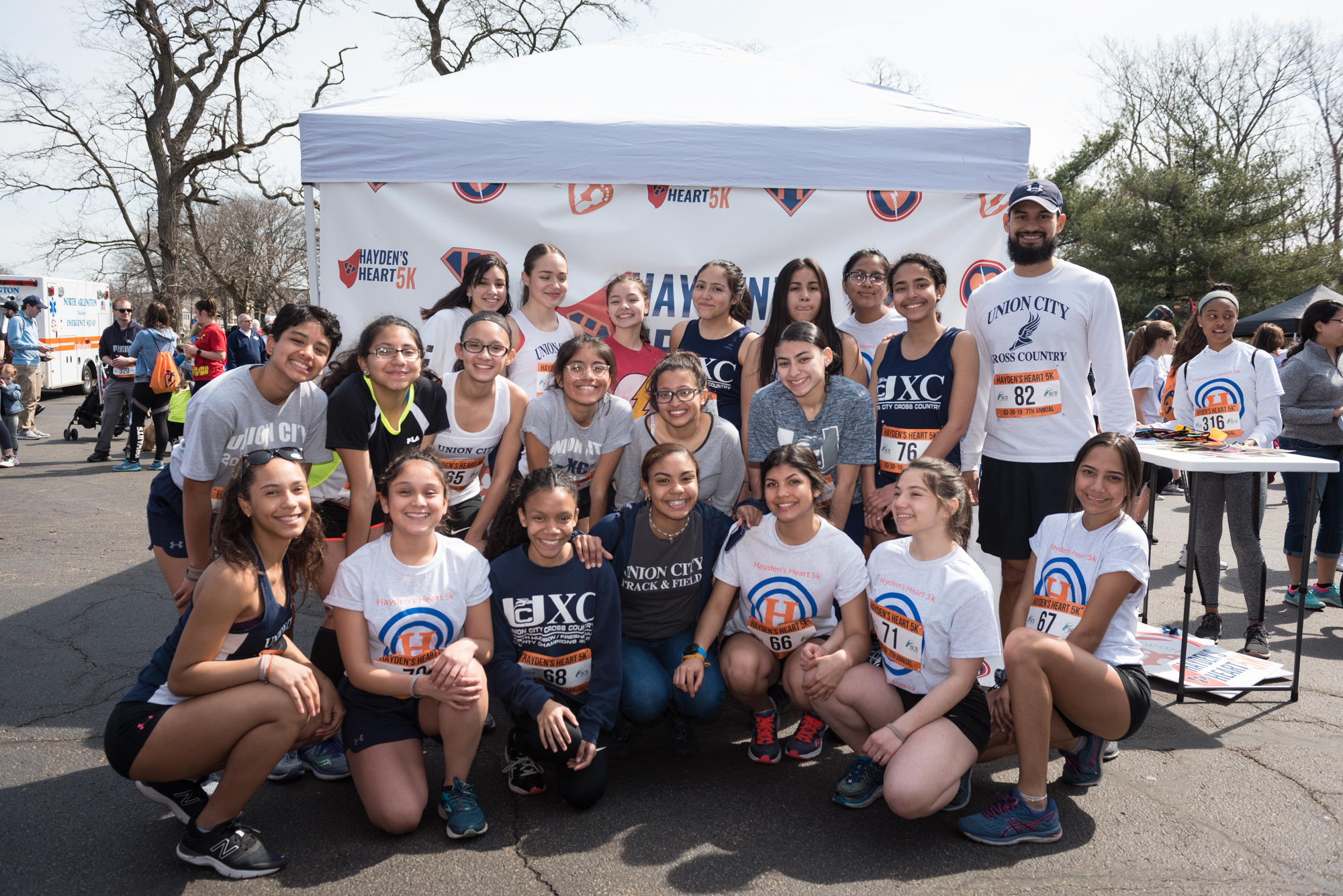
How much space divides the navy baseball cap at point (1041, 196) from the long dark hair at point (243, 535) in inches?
111

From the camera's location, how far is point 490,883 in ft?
7.34

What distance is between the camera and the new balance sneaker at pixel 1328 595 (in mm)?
4965

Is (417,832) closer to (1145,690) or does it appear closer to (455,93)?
(1145,690)

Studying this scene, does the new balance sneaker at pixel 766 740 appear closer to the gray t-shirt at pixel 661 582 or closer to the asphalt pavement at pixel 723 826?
the asphalt pavement at pixel 723 826

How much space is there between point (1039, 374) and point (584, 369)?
178 cm

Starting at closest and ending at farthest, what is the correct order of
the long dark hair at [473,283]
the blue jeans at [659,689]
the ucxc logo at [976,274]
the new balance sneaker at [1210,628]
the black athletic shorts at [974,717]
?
the black athletic shorts at [974,717] < the blue jeans at [659,689] < the long dark hair at [473,283] < the ucxc logo at [976,274] < the new balance sneaker at [1210,628]

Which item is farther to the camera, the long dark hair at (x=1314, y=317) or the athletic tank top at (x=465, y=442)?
the long dark hair at (x=1314, y=317)

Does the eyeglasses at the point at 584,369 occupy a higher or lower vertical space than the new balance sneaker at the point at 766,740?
higher

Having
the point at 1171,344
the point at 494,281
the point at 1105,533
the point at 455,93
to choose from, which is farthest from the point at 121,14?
the point at 1105,533

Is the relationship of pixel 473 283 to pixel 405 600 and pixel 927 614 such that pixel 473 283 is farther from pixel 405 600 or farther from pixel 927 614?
pixel 927 614

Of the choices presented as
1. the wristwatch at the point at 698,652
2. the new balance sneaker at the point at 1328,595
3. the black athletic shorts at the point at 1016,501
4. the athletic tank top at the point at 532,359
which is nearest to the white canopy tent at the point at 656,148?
the athletic tank top at the point at 532,359

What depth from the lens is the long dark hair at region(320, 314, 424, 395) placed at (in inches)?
119

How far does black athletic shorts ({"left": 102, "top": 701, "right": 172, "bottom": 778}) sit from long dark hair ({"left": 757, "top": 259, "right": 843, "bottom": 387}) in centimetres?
246

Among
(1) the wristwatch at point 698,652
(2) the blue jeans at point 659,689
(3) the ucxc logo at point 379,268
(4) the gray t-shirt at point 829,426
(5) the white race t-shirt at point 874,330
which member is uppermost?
(3) the ucxc logo at point 379,268
